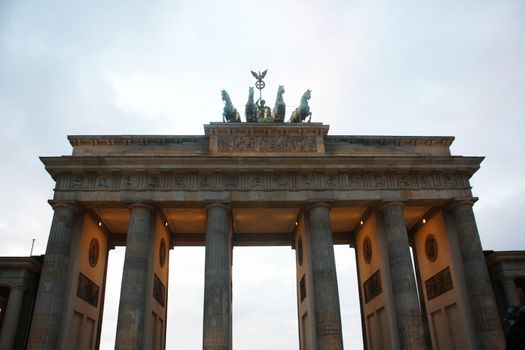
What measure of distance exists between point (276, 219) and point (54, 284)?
588 inches

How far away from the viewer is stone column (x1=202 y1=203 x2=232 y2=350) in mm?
22859

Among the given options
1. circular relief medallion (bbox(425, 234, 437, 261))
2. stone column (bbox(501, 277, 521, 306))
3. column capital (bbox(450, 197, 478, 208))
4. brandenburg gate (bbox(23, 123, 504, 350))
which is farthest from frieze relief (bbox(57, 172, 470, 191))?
stone column (bbox(501, 277, 521, 306))

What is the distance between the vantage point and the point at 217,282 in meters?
24.1

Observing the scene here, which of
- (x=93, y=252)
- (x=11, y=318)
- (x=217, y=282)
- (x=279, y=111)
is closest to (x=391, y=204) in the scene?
(x=279, y=111)

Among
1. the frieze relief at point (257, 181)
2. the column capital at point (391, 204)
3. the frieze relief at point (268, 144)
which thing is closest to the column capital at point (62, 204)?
the frieze relief at point (257, 181)

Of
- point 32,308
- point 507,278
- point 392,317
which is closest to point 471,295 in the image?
point 507,278

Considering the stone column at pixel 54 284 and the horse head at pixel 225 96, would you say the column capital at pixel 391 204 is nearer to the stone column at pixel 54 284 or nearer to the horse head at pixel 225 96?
the horse head at pixel 225 96

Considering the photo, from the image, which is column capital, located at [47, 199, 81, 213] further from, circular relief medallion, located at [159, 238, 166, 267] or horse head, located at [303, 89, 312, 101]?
horse head, located at [303, 89, 312, 101]

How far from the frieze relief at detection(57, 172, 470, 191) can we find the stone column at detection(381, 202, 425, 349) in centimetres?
196

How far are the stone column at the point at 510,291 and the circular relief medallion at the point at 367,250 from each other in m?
8.33

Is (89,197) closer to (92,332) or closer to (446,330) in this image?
(92,332)

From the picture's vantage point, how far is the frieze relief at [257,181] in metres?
26.3

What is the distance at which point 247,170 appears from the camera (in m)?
26.6

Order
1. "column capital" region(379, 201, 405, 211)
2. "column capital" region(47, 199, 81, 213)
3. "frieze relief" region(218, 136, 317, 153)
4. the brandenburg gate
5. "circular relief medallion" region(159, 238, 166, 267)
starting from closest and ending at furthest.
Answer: the brandenburg gate < "column capital" region(47, 199, 81, 213) < "column capital" region(379, 201, 405, 211) < "frieze relief" region(218, 136, 317, 153) < "circular relief medallion" region(159, 238, 166, 267)
